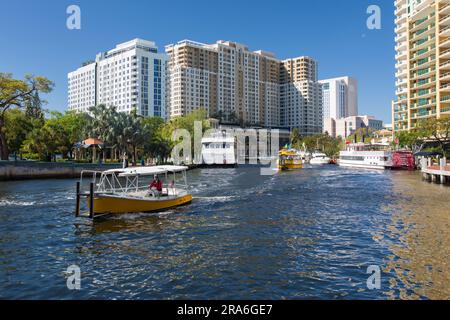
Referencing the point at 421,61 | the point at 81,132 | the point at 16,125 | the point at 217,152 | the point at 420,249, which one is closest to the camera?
the point at 420,249

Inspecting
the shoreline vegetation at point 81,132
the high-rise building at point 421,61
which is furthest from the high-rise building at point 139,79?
the high-rise building at point 421,61

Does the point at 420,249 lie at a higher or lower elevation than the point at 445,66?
lower

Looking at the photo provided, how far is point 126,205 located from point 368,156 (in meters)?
78.5

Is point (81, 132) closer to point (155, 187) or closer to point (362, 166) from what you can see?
point (155, 187)

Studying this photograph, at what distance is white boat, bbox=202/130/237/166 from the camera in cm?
9888

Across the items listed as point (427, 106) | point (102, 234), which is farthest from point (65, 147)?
point (427, 106)

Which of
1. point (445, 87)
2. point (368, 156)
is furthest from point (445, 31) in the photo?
point (368, 156)

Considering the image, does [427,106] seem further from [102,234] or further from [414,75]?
[102,234]

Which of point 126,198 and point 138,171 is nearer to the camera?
point 126,198

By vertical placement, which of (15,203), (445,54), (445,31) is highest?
Result: (445,31)

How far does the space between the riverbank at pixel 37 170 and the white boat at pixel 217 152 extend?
37.3m

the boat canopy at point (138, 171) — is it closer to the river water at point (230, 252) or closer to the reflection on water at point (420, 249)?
the river water at point (230, 252)

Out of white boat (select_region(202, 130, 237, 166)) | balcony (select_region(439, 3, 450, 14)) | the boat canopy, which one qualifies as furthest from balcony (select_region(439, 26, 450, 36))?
the boat canopy

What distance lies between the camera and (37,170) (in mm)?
58500
